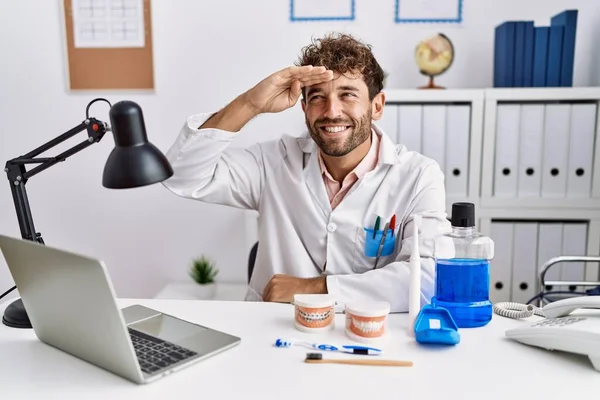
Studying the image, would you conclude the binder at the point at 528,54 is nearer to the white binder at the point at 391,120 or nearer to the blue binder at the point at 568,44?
the blue binder at the point at 568,44

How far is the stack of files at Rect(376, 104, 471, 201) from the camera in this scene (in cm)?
212

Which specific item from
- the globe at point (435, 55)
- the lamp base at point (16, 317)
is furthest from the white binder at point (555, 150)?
the lamp base at point (16, 317)

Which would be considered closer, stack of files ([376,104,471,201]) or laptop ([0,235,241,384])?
laptop ([0,235,241,384])

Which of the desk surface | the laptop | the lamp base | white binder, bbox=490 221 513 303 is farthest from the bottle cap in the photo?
white binder, bbox=490 221 513 303

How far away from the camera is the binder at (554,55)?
208cm

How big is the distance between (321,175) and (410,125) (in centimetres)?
66

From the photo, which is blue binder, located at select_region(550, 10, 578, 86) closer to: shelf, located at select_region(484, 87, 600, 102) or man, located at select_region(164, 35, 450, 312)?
shelf, located at select_region(484, 87, 600, 102)

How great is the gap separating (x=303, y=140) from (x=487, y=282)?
2.49 feet

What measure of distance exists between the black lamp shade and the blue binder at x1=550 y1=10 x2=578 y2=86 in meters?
1.72

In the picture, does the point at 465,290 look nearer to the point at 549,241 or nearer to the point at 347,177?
the point at 347,177

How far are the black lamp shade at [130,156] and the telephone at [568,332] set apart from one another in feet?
2.35

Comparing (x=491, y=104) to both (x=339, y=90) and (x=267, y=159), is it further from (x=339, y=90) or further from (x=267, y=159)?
(x=267, y=159)

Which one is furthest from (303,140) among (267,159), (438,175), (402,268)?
(402,268)

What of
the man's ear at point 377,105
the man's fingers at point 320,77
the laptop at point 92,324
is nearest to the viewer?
the laptop at point 92,324
